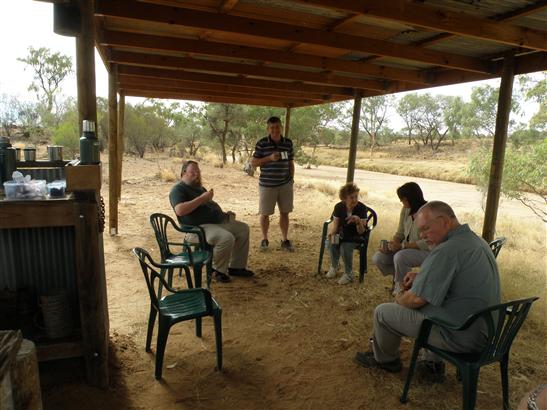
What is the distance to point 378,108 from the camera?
46.5 meters

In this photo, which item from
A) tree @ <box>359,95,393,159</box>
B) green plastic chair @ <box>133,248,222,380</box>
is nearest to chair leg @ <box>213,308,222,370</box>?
green plastic chair @ <box>133,248,222,380</box>

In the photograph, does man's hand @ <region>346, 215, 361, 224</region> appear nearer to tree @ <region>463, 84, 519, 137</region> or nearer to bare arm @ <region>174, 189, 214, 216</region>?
bare arm @ <region>174, 189, 214, 216</region>

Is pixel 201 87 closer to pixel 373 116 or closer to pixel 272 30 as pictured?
pixel 272 30

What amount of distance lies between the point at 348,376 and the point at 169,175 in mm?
11038

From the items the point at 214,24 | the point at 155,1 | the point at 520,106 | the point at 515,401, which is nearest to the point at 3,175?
the point at 155,1

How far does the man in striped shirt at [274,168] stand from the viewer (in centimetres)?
528

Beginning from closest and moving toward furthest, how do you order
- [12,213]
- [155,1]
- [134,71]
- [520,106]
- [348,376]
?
[12,213] → [348,376] → [155,1] → [134,71] → [520,106]

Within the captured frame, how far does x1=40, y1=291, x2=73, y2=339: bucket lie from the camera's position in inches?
90.0

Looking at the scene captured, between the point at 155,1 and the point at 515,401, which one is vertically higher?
the point at 155,1

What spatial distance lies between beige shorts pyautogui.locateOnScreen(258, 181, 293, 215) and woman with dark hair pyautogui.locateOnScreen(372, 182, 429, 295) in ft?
6.40

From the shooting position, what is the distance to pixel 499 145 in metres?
4.20

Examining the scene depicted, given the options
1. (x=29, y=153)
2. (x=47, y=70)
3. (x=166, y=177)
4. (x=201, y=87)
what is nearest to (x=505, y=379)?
(x=29, y=153)

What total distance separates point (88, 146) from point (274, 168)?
3.31m

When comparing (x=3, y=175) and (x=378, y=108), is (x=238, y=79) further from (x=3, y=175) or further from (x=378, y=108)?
(x=378, y=108)
